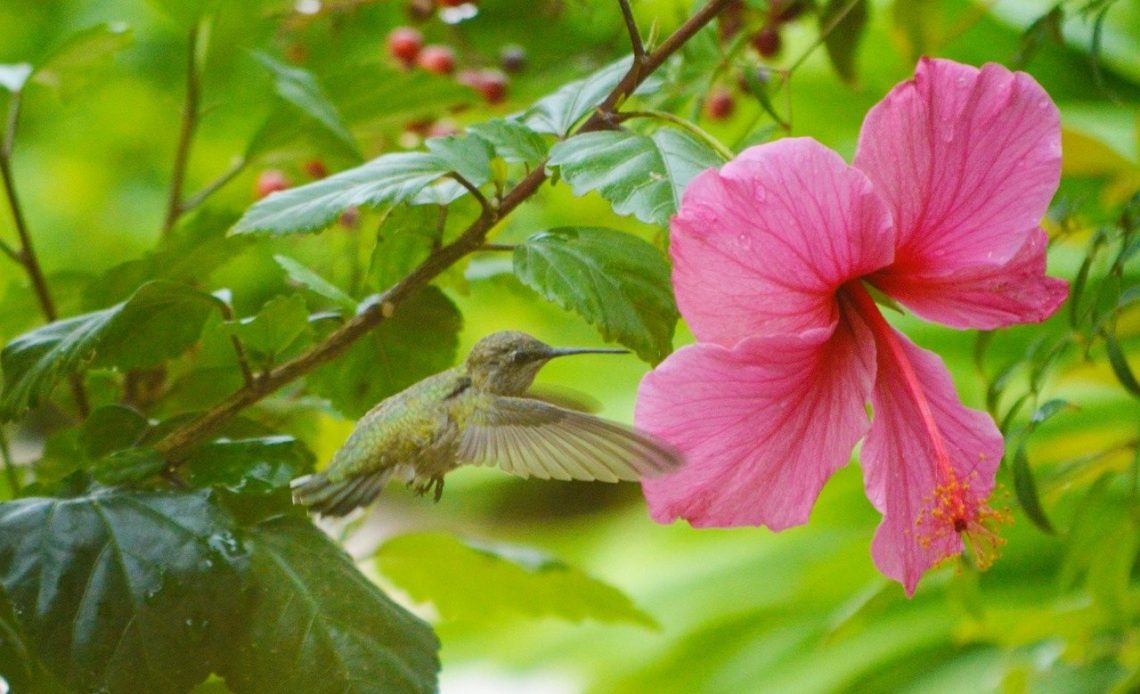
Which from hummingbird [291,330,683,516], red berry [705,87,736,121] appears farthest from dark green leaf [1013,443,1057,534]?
red berry [705,87,736,121]

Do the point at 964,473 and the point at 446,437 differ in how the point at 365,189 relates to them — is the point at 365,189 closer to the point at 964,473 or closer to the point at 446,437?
the point at 446,437

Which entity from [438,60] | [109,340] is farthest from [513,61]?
[109,340]

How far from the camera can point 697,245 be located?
1.64ft

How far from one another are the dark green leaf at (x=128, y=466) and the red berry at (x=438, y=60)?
0.59 m

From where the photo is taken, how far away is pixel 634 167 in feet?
1.73

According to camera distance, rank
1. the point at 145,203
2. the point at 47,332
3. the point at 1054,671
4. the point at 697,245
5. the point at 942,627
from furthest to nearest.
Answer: the point at 145,203, the point at 942,627, the point at 1054,671, the point at 47,332, the point at 697,245

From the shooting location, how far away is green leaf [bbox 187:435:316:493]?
58 centimetres

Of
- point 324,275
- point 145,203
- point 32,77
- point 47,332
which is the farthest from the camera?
point 145,203

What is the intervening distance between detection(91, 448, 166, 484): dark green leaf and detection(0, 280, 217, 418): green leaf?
43mm

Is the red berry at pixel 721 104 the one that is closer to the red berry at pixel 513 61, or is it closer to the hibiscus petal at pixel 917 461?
the red berry at pixel 513 61

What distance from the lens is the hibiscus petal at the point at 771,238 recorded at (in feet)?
1.63

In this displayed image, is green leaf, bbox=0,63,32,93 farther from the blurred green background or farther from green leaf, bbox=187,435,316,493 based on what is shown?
green leaf, bbox=187,435,316,493

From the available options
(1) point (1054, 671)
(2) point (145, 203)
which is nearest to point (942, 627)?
(1) point (1054, 671)

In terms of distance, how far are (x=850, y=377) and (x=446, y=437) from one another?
0.19 m
